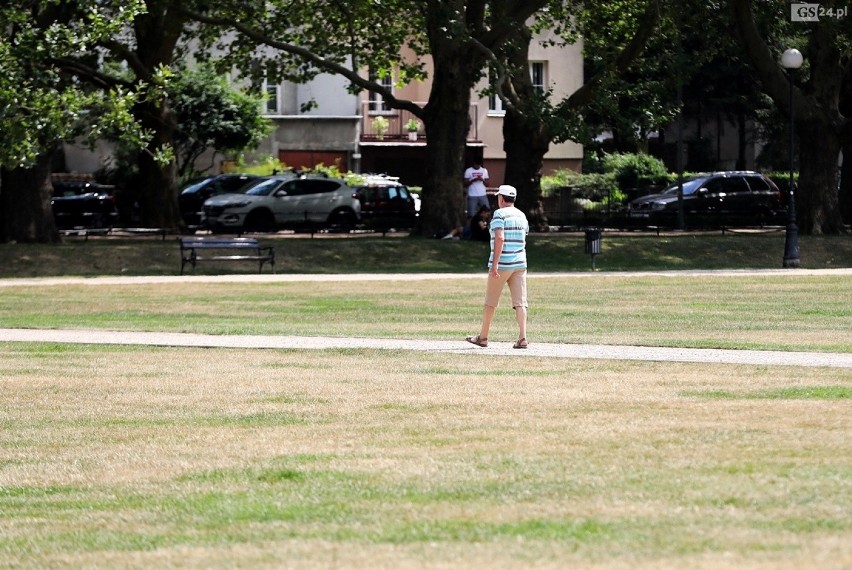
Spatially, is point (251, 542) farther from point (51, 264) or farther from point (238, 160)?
point (238, 160)

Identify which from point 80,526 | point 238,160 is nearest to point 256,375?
point 80,526

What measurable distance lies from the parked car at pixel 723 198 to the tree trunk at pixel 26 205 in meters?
17.2

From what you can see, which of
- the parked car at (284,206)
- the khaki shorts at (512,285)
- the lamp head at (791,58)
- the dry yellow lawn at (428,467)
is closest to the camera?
the dry yellow lawn at (428,467)

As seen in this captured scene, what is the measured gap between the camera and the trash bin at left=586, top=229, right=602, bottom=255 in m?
30.9

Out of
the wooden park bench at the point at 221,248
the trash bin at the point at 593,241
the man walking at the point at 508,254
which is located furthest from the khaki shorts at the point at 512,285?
the trash bin at the point at 593,241

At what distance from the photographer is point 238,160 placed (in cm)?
5431

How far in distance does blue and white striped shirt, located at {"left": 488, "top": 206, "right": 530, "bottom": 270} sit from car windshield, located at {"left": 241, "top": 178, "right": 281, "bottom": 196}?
2726cm

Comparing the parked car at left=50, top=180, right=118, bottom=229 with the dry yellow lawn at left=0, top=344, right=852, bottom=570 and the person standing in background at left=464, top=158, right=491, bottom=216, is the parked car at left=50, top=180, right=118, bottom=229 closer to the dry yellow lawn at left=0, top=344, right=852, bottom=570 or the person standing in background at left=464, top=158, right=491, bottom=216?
the person standing in background at left=464, top=158, right=491, bottom=216

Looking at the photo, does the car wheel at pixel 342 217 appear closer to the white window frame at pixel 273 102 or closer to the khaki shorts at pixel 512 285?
the white window frame at pixel 273 102

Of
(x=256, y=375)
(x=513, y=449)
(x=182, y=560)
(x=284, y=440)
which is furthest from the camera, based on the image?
(x=256, y=375)

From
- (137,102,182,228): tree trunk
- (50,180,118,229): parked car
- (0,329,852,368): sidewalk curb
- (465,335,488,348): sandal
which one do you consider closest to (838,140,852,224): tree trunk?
(137,102,182,228): tree trunk

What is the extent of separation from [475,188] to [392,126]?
870 inches

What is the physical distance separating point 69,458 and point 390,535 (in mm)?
3436

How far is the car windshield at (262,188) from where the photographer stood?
140ft
